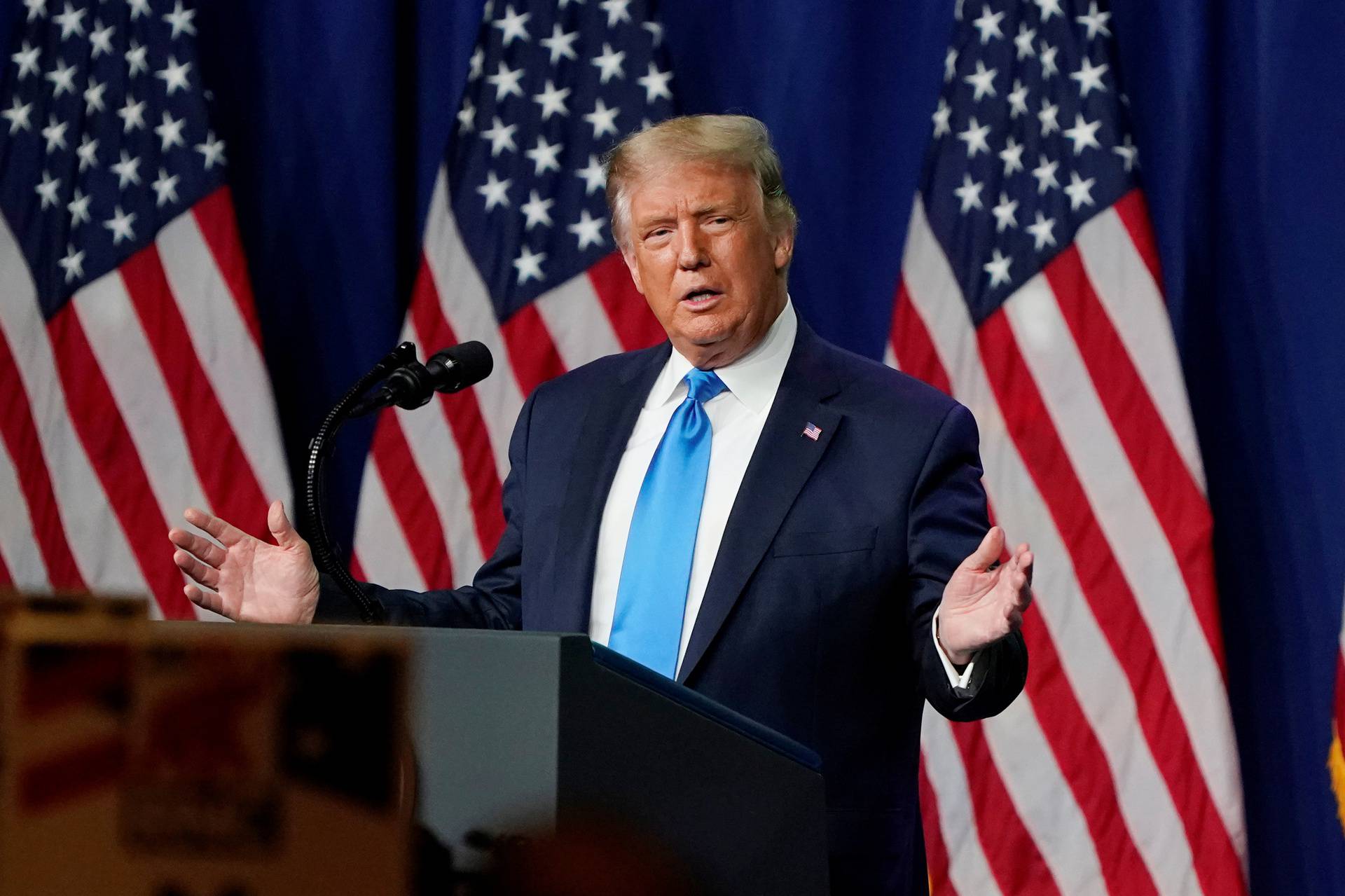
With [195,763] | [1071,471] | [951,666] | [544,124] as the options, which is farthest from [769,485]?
[544,124]

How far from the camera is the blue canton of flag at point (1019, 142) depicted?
125 inches

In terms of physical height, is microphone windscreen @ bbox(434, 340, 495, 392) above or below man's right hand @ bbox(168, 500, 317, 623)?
above

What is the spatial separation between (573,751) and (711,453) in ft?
3.61

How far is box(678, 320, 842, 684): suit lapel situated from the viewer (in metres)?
1.74

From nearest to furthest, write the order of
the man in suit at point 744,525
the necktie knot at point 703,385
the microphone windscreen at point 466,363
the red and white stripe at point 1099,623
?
the microphone windscreen at point 466,363 < the man in suit at point 744,525 < the necktie knot at point 703,385 < the red and white stripe at point 1099,623

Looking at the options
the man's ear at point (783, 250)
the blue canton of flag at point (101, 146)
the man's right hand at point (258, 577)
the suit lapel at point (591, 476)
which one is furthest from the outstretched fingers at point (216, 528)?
the blue canton of flag at point (101, 146)

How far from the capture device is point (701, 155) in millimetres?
2027

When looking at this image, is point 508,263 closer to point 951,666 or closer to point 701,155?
point 701,155

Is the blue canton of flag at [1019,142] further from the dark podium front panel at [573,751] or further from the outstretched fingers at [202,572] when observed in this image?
the dark podium front panel at [573,751]

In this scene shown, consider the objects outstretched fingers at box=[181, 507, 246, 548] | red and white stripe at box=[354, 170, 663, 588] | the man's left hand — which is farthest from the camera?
red and white stripe at box=[354, 170, 663, 588]

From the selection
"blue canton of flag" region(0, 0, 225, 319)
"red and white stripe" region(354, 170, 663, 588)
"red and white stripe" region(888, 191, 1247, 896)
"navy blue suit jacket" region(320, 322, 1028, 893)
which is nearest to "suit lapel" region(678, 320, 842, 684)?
"navy blue suit jacket" region(320, 322, 1028, 893)

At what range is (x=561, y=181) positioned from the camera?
341 centimetres

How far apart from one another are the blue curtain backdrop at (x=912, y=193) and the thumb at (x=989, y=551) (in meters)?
2.06

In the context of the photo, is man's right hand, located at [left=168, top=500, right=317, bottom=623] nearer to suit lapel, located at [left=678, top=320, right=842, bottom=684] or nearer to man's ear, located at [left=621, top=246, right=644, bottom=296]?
suit lapel, located at [left=678, top=320, right=842, bottom=684]
